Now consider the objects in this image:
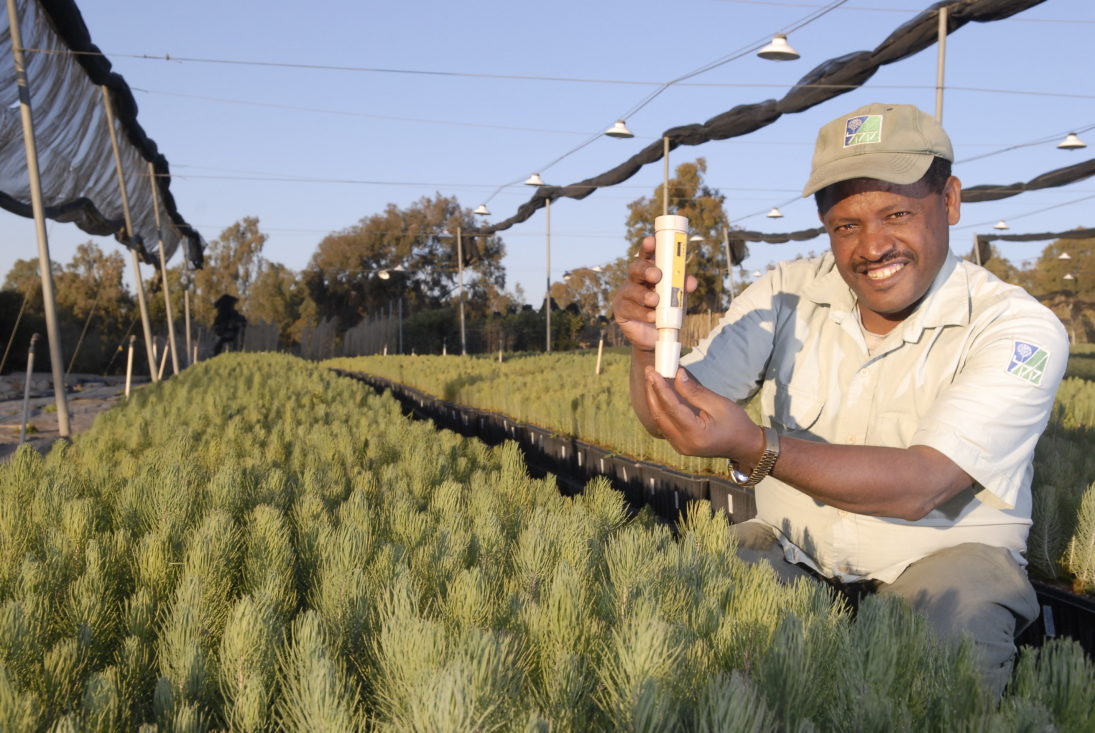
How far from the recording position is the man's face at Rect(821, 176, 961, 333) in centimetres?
208

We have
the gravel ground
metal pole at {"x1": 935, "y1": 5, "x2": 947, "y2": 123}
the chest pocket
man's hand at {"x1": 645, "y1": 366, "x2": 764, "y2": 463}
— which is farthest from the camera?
the gravel ground

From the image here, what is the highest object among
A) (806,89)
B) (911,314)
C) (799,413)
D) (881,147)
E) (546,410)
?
(806,89)

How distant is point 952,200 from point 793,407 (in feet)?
2.26

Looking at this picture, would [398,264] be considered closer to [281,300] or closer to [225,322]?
[281,300]

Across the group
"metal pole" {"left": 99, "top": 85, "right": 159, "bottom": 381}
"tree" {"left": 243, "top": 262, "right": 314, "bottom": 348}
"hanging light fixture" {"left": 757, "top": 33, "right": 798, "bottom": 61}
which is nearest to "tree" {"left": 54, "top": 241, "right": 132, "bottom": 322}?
"tree" {"left": 243, "top": 262, "right": 314, "bottom": 348}

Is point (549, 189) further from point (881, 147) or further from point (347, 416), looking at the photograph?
point (881, 147)

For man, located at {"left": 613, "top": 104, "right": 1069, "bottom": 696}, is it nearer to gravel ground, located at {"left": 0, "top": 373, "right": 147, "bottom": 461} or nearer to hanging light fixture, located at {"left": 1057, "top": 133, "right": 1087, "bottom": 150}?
gravel ground, located at {"left": 0, "top": 373, "right": 147, "bottom": 461}

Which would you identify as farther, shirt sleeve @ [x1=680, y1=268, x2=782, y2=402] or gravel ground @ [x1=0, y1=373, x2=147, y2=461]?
gravel ground @ [x1=0, y1=373, x2=147, y2=461]

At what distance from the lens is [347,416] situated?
494 cm

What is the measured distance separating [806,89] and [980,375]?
27.5 feet

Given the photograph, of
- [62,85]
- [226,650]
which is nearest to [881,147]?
[226,650]

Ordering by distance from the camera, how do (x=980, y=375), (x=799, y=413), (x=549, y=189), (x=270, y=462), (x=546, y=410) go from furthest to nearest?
(x=549, y=189) → (x=546, y=410) → (x=270, y=462) → (x=799, y=413) → (x=980, y=375)

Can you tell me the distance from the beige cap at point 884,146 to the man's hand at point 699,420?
2.32ft

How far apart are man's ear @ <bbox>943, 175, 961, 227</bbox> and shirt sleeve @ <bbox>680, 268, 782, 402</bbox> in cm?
56
